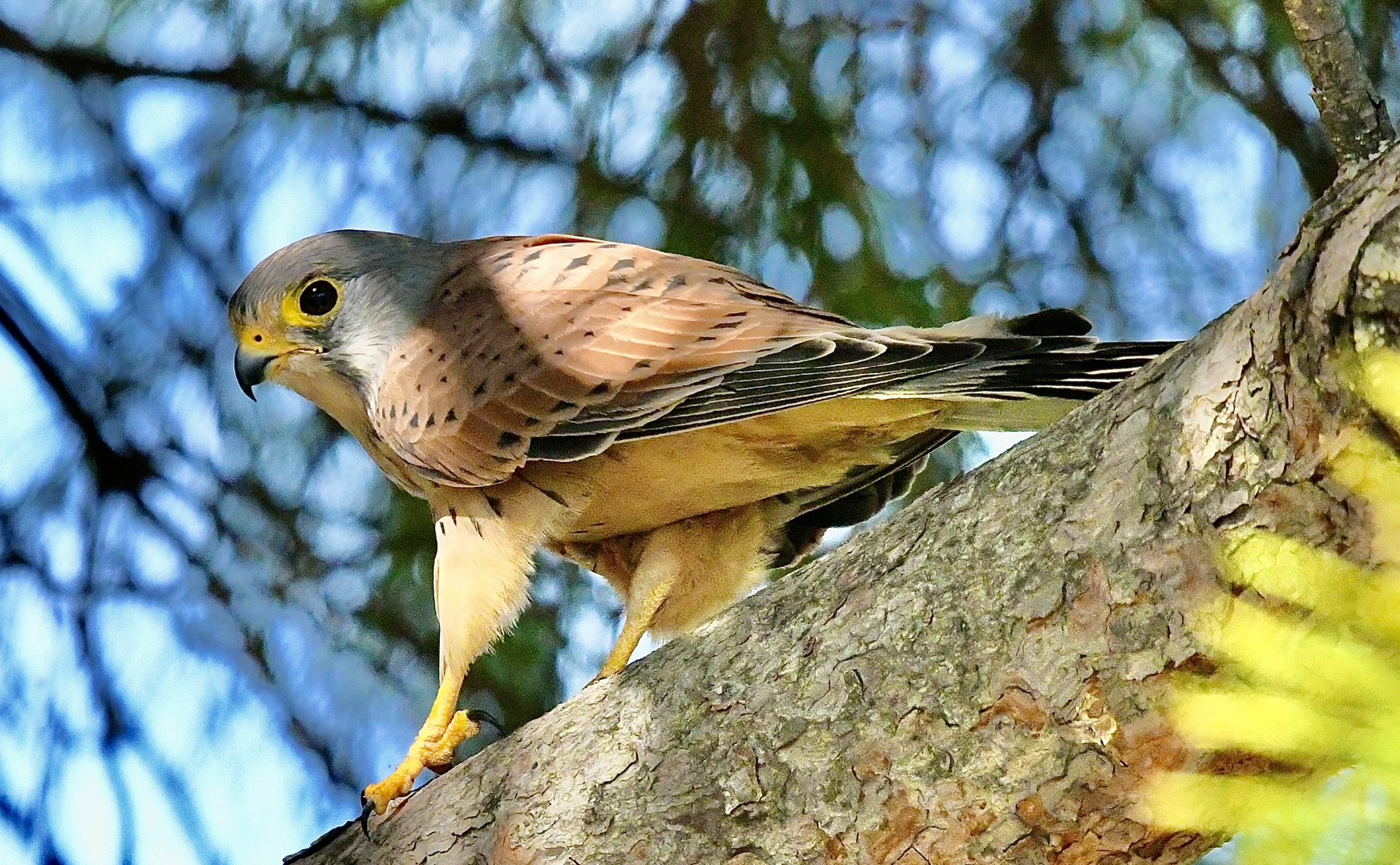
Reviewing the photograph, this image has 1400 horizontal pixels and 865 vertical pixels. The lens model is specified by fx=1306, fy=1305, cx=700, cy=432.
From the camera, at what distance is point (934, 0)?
3.21 meters

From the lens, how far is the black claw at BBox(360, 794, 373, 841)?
2172mm

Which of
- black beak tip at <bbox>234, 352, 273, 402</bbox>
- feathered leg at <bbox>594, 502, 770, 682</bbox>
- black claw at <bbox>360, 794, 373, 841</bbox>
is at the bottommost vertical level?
black claw at <bbox>360, 794, 373, 841</bbox>

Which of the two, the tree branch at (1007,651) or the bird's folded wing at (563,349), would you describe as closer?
the tree branch at (1007,651)

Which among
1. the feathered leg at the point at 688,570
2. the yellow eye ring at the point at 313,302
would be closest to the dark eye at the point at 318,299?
the yellow eye ring at the point at 313,302

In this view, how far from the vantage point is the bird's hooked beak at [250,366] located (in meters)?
2.76

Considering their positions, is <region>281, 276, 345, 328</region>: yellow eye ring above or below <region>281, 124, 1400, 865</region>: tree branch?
above

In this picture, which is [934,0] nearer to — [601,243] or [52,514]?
[601,243]

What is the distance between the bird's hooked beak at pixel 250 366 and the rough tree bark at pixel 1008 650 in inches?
48.0

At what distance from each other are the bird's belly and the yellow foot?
420 millimetres

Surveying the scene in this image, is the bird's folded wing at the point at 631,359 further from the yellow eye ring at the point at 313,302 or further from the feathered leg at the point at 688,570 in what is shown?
the feathered leg at the point at 688,570

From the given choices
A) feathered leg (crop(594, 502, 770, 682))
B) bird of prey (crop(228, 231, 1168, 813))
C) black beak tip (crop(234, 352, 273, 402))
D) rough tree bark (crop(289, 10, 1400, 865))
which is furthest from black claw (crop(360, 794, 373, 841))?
black beak tip (crop(234, 352, 273, 402))

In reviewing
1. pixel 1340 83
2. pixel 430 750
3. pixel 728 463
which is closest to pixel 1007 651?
pixel 1340 83

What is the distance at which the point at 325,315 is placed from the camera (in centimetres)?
282

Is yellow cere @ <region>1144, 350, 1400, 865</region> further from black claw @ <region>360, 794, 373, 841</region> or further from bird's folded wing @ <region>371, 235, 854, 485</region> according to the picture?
black claw @ <region>360, 794, 373, 841</region>
